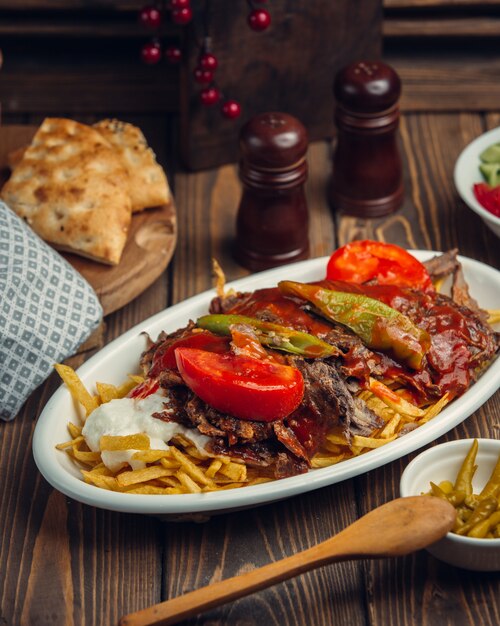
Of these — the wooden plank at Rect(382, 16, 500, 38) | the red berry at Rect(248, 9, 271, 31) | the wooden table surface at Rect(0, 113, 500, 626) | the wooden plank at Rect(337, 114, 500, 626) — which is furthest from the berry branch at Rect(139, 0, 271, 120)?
the wooden table surface at Rect(0, 113, 500, 626)

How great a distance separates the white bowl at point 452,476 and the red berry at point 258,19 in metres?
2.21

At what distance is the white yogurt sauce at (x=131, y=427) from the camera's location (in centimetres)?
329

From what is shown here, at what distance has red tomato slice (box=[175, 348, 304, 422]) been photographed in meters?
3.20

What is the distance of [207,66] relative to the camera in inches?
184

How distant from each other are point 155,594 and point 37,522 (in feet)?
1.72

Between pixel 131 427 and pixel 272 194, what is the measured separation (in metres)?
1.50

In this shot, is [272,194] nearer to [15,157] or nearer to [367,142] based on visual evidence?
[367,142]

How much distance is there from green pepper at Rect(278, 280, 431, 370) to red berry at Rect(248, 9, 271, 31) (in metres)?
1.56

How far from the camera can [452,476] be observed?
11.1ft

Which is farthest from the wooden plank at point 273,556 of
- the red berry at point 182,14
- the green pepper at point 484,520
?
the red berry at point 182,14

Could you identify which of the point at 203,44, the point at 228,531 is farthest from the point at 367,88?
the point at 228,531

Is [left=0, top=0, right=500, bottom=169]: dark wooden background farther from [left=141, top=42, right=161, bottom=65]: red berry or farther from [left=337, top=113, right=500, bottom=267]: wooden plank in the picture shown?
[left=141, top=42, right=161, bottom=65]: red berry

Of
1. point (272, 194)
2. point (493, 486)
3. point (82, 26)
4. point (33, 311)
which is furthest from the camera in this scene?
point (82, 26)

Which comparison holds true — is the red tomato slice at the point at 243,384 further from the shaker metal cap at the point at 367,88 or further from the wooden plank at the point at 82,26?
the wooden plank at the point at 82,26
